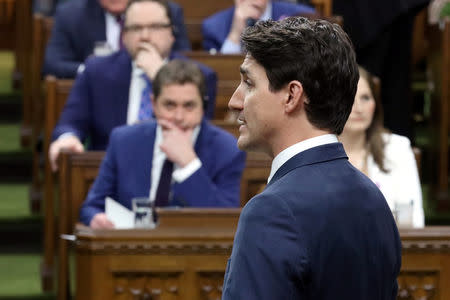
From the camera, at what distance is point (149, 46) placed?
14.8 feet

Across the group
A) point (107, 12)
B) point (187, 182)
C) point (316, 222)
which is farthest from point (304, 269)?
point (107, 12)

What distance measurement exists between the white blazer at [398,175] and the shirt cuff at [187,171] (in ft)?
2.14

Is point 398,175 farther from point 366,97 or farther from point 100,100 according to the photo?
point 100,100

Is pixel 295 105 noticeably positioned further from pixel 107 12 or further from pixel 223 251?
pixel 107 12

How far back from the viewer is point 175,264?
9.70ft

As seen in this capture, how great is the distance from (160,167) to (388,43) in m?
2.20

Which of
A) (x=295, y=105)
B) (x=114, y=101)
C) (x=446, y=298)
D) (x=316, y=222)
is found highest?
(x=295, y=105)

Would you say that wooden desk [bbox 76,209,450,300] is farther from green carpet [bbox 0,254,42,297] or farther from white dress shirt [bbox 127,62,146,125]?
green carpet [bbox 0,254,42,297]

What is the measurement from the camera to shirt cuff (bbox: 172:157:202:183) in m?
3.63

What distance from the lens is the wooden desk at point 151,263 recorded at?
2936 millimetres

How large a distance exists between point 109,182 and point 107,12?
1.71 metres

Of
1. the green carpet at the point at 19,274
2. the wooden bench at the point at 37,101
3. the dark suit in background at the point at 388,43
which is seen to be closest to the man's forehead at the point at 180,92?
the green carpet at the point at 19,274

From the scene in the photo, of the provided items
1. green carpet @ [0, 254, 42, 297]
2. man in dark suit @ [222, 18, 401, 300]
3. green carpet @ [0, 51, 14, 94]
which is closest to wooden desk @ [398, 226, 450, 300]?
man in dark suit @ [222, 18, 401, 300]

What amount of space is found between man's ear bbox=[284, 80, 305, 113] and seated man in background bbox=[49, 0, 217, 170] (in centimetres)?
286
